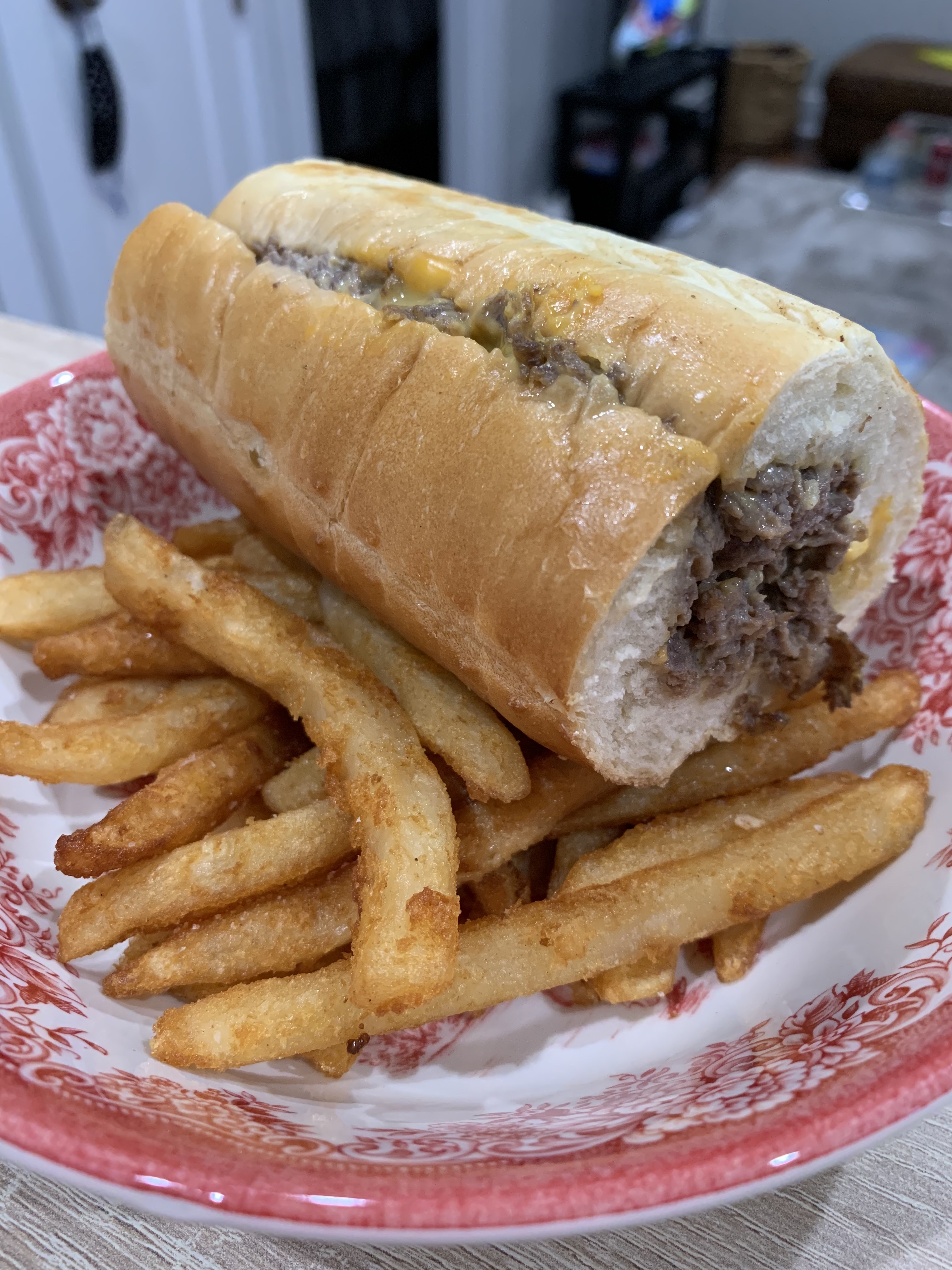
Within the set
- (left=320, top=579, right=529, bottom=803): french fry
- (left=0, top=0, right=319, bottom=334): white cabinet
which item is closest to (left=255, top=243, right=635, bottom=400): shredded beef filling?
Answer: (left=320, top=579, right=529, bottom=803): french fry

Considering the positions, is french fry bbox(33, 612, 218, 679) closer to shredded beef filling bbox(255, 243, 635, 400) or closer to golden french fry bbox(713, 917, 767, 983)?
shredded beef filling bbox(255, 243, 635, 400)

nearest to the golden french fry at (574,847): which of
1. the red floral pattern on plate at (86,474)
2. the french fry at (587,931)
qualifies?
the french fry at (587,931)

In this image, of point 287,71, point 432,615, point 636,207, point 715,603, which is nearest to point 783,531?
point 715,603

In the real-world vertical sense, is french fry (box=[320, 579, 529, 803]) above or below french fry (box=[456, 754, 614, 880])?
above

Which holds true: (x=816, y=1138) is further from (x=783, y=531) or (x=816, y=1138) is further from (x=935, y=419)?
(x=935, y=419)

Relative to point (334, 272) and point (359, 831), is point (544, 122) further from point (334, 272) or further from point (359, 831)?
point (359, 831)

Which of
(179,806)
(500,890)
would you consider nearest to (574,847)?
(500,890)
